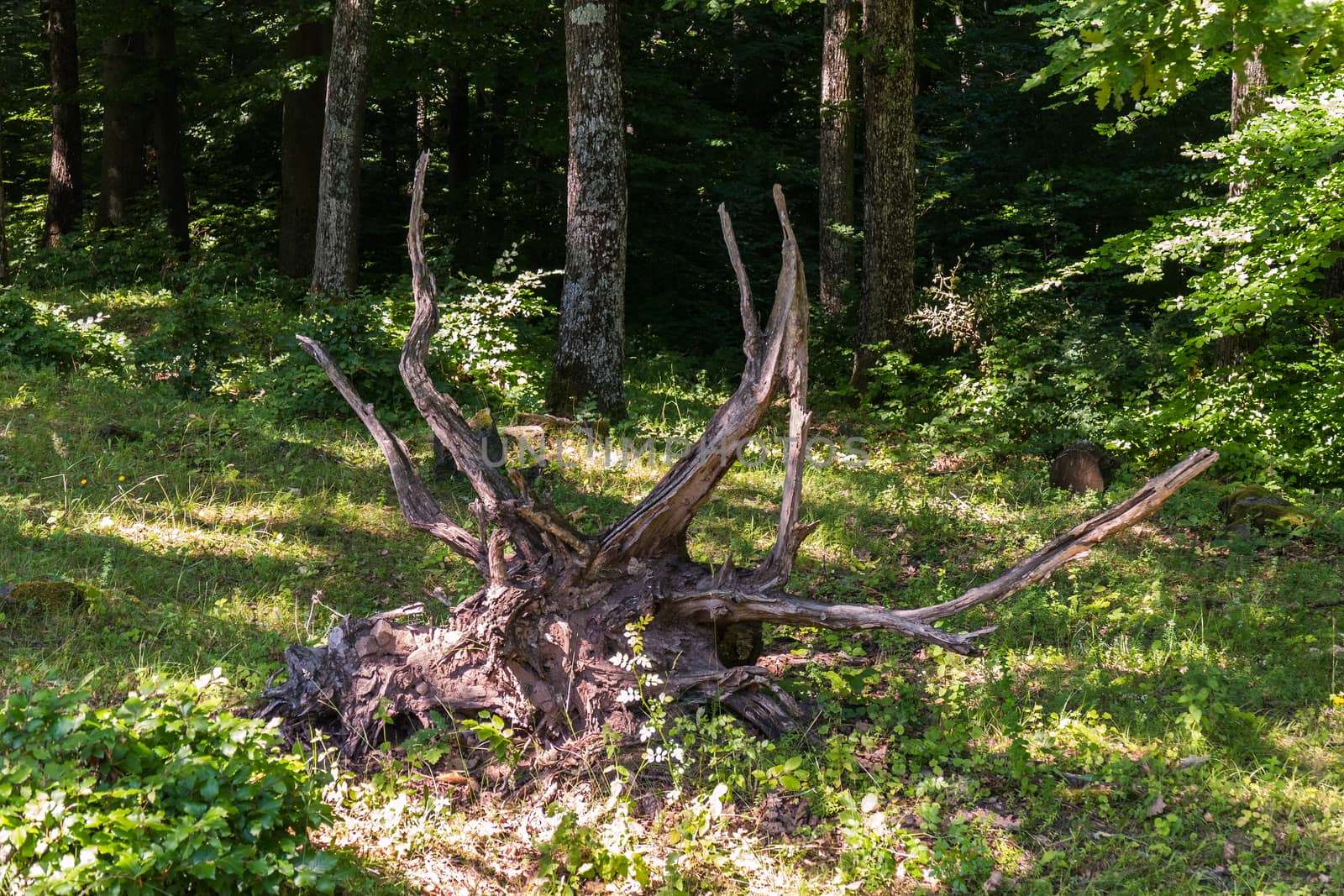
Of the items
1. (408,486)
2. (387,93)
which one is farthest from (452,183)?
(408,486)

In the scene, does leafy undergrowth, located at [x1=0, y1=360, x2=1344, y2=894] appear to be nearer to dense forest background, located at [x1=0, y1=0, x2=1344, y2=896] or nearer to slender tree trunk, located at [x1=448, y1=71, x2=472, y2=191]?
dense forest background, located at [x1=0, y1=0, x2=1344, y2=896]

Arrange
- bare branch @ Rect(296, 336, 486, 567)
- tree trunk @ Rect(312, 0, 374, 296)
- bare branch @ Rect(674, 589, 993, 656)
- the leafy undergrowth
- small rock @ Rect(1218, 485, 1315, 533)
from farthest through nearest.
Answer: tree trunk @ Rect(312, 0, 374, 296) < small rock @ Rect(1218, 485, 1315, 533) < bare branch @ Rect(296, 336, 486, 567) < bare branch @ Rect(674, 589, 993, 656) < the leafy undergrowth

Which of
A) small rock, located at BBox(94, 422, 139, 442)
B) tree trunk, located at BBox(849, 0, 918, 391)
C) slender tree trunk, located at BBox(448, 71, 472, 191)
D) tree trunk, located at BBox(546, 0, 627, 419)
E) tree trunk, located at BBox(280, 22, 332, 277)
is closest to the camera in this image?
small rock, located at BBox(94, 422, 139, 442)

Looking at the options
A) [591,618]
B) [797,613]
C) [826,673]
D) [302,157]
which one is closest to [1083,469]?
[826,673]

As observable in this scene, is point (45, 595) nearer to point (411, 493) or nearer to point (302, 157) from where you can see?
point (411, 493)

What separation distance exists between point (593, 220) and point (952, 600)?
6.27 m

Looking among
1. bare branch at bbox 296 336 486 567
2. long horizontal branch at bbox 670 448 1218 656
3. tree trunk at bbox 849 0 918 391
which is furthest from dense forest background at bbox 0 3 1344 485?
long horizontal branch at bbox 670 448 1218 656

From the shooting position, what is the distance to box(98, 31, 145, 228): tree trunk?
16.7 metres

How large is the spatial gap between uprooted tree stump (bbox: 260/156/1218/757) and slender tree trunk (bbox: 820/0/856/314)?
9518 millimetres

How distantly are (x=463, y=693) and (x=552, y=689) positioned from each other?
1.31 feet

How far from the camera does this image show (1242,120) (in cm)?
915

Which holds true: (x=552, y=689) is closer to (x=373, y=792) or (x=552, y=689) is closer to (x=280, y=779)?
(x=373, y=792)

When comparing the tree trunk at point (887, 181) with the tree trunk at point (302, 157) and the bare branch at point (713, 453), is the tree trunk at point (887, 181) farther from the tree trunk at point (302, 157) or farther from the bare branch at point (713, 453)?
the tree trunk at point (302, 157)

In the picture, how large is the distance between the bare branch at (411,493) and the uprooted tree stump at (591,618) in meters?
0.19
